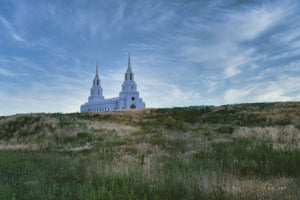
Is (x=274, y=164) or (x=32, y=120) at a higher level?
(x=32, y=120)

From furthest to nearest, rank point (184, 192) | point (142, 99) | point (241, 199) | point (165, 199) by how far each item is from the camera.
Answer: point (142, 99)
point (184, 192)
point (165, 199)
point (241, 199)

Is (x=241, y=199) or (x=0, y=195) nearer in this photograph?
(x=241, y=199)

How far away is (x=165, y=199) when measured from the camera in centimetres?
260

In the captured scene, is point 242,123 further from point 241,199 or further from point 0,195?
point 0,195

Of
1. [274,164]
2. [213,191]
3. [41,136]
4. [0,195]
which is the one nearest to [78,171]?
[0,195]

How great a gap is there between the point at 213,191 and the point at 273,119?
16.2m

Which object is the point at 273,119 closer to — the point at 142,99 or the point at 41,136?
the point at 41,136

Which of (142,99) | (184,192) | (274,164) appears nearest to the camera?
(184,192)

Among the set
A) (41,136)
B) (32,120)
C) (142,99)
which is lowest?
(41,136)

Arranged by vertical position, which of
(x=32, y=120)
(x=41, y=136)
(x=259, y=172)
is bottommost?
(x=259, y=172)

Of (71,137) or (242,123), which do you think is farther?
(242,123)

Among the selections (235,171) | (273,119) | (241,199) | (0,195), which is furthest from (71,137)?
(273,119)

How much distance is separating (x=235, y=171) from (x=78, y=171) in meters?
3.35

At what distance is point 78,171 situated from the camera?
4.36 metres
